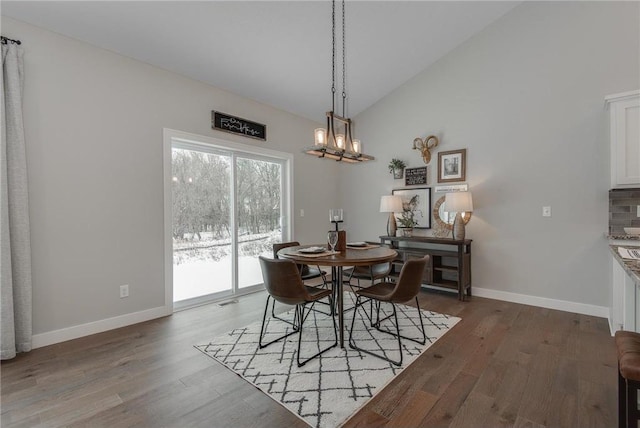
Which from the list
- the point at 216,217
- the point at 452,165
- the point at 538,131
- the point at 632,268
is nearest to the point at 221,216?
the point at 216,217

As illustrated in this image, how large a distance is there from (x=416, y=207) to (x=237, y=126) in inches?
111

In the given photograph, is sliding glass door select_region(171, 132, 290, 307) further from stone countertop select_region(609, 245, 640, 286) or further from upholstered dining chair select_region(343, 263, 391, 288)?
stone countertop select_region(609, 245, 640, 286)

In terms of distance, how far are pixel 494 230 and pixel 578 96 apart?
173 centimetres

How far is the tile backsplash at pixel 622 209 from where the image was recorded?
3.06 meters

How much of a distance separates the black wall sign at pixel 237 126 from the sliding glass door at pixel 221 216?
25cm

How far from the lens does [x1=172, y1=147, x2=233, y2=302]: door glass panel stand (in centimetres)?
359

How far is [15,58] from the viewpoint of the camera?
2396 millimetres

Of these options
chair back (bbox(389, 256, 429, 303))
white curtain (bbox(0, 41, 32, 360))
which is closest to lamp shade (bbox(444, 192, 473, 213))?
chair back (bbox(389, 256, 429, 303))

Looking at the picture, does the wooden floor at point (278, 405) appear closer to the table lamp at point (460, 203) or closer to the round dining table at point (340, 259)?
the round dining table at point (340, 259)

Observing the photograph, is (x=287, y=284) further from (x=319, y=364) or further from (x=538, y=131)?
(x=538, y=131)

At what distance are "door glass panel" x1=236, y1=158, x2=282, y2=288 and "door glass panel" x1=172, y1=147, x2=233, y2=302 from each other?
0.19m

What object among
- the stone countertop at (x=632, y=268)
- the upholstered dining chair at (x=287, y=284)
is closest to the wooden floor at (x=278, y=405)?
the upholstered dining chair at (x=287, y=284)

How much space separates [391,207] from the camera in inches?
177

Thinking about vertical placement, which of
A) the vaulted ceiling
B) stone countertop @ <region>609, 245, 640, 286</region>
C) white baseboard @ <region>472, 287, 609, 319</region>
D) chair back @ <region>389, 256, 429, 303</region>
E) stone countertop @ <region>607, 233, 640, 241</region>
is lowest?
white baseboard @ <region>472, 287, 609, 319</region>
